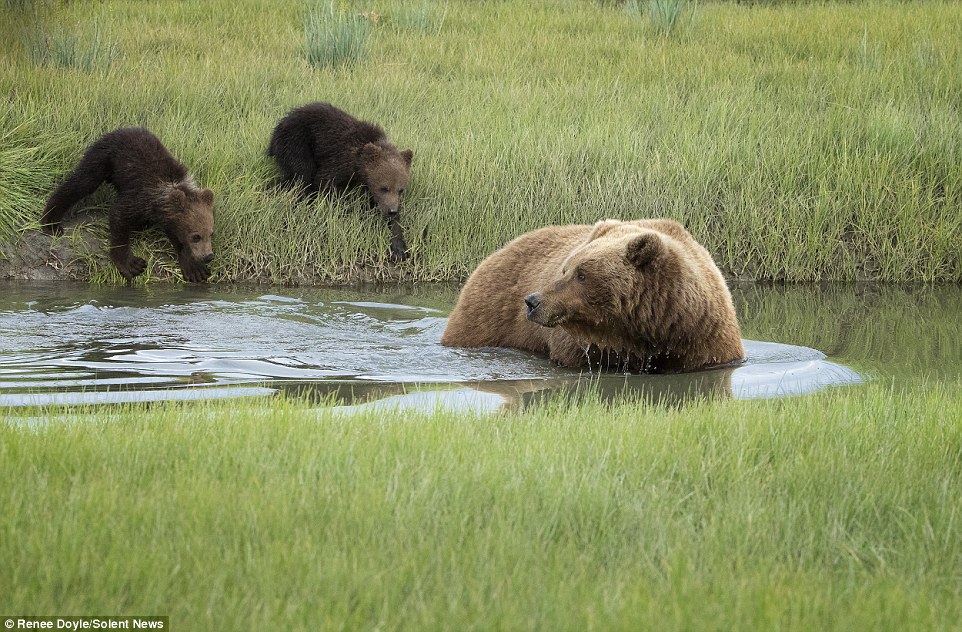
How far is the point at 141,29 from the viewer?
50.0 feet

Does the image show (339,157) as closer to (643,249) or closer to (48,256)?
(48,256)

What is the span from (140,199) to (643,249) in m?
5.34

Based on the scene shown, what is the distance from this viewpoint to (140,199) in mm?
9570

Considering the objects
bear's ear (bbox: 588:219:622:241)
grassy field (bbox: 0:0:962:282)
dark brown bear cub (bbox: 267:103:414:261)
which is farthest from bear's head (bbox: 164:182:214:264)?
bear's ear (bbox: 588:219:622:241)

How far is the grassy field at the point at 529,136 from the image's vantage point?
10344 millimetres

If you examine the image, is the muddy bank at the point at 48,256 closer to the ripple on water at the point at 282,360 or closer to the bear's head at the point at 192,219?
the bear's head at the point at 192,219

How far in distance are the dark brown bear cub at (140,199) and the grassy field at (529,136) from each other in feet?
0.96

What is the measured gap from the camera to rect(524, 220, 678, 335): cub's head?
5992 mm

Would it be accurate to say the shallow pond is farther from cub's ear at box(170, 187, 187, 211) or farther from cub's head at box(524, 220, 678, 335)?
cub's ear at box(170, 187, 187, 211)

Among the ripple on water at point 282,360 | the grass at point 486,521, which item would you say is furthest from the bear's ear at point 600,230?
the grass at point 486,521

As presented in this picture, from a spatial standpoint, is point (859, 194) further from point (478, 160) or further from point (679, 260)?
point (679, 260)

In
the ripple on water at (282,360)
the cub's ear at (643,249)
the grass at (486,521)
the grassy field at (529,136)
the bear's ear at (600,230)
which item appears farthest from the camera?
the grassy field at (529,136)

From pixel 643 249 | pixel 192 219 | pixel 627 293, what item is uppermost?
pixel 643 249

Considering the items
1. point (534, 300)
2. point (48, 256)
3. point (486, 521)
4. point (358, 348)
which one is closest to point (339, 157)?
point (48, 256)
